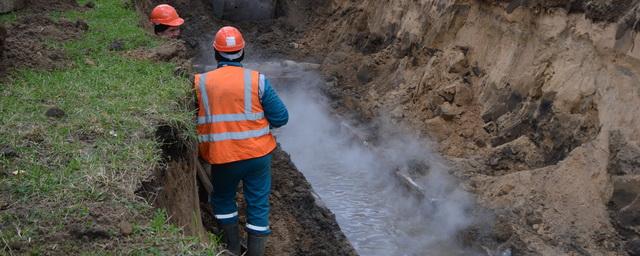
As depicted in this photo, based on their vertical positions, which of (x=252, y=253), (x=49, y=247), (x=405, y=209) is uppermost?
(x=49, y=247)

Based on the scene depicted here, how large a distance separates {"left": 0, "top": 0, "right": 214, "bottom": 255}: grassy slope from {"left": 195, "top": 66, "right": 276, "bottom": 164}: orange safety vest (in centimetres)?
26

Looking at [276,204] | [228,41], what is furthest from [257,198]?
[276,204]

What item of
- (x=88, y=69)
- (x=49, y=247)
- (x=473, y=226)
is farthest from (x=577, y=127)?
(x=49, y=247)

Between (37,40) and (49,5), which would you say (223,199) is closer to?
(37,40)

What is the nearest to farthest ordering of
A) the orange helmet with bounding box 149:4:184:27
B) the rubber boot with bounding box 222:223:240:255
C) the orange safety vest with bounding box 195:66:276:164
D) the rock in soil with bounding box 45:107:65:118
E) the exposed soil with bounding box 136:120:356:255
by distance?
the exposed soil with bounding box 136:120:356:255
the rock in soil with bounding box 45:107:65:118
the orange safety vest with bounding box 195:66:276:164
the rubber boot with bounding box 222:223:240:255
the orange helmet with bounding box 149:4:184:27

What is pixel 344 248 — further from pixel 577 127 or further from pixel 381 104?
pixel 381 104

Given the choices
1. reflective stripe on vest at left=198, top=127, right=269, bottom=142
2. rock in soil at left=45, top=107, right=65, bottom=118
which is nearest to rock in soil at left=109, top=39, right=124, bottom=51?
rock in soil at left=45, top=107, right=65, bottom=118

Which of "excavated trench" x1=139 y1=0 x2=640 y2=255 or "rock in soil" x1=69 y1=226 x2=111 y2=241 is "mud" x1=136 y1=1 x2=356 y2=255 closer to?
"excavated trench" x1=139 y1=0 x2=640 y2=255

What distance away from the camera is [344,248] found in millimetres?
7645

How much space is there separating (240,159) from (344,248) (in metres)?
2.08

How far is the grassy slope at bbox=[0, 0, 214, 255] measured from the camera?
413 centimetres

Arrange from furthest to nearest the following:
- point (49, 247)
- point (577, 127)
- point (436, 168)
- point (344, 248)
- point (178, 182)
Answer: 1. point (436, 168)
2. point (577, 127)
3. point (344, 248)
4. point (178, 182)
5. point (49, 247)

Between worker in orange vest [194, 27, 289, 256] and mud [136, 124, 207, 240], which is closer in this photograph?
mud [136, 124, 207, 240]

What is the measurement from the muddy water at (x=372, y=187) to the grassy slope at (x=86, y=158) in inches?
120
